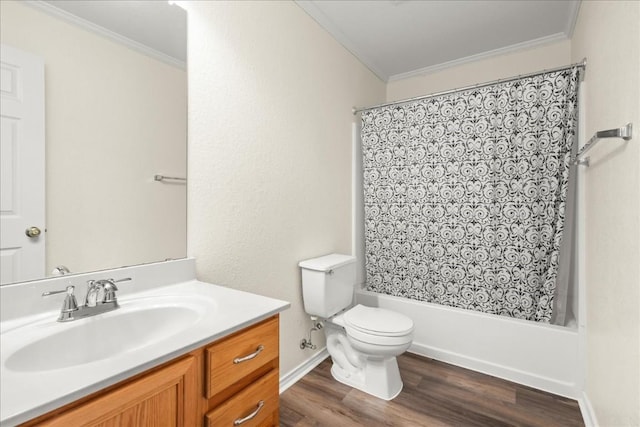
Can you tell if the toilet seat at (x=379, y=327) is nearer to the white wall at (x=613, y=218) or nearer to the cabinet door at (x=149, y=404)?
the white wall at (x=613, y=218)

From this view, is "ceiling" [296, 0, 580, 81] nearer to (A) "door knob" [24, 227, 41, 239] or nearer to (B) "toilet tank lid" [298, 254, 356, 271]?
(B) "toilet tank lid" [298, 254, 356, 271]

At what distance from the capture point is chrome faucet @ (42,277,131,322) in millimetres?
936

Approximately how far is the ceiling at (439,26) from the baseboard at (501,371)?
2.34m

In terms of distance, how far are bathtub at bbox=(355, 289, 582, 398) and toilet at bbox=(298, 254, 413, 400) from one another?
0.47m

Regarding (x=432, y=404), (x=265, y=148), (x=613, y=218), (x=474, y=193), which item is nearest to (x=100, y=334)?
(x=265, y=148)

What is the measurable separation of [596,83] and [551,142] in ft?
1.40

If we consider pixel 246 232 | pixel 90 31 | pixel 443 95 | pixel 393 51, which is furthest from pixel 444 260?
pixel 90 31

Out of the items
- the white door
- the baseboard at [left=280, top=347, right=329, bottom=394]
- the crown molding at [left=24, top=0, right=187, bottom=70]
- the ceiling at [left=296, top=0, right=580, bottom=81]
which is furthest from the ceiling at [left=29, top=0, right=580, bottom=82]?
the baseboard at [left=280, top=347, right=329, bottom=394]

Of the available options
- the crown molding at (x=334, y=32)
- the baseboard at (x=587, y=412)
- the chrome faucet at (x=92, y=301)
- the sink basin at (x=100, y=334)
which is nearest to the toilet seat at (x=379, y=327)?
the baseboard at (x=587, y=412)

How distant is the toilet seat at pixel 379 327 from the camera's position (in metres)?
1.73

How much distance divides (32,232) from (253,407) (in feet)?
2.88

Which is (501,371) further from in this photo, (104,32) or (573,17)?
(104,32)

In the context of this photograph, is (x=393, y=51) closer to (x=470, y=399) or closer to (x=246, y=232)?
(x=246, y=232)

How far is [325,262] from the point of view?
2.04 m
